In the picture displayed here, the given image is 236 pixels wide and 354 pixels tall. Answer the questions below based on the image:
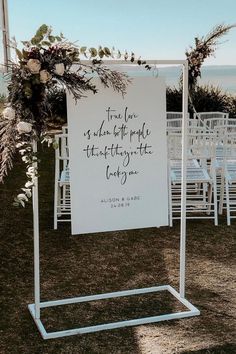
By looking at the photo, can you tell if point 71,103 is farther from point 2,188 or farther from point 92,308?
point 2,188

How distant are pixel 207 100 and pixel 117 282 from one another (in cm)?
822

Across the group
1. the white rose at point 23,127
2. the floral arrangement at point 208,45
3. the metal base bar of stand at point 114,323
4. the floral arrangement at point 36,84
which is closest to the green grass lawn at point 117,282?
the metal base bar of stand at point 114,323

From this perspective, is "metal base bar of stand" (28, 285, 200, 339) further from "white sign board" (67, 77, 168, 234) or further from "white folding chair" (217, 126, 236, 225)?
"white folding chair" (217, 126, 236, 225)

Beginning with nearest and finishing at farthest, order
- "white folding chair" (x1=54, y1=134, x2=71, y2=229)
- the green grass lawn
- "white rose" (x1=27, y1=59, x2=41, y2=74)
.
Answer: "white rose" (x1=27, y1=59, x2=41, y2=74) < the green grass lawn < "white folding chair" (x1=54, y1=134, x2=71, y2=229)

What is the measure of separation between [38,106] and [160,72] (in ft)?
2.69

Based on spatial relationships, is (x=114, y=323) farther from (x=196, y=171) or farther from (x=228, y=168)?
(x=228, y=168)

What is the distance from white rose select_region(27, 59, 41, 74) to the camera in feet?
9.45

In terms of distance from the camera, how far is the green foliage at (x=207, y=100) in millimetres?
11750

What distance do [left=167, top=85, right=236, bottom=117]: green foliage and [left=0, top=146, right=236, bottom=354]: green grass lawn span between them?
20.9 ft

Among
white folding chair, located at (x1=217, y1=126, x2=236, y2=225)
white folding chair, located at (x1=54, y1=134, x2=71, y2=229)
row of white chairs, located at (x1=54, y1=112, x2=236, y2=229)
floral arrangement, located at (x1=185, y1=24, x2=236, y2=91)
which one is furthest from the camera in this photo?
floral arrangement, located at (x1=185, y1=24, x2=236, y2=91)

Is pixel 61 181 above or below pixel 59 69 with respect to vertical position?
below

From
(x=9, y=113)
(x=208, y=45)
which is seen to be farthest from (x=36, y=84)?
(x=208, y=45)

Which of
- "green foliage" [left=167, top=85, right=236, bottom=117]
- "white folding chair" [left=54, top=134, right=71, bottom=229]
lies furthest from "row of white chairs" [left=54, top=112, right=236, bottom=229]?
"green foliage" [left=167, top=85, right=236, bottom=117]

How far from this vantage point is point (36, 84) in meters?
2.94
